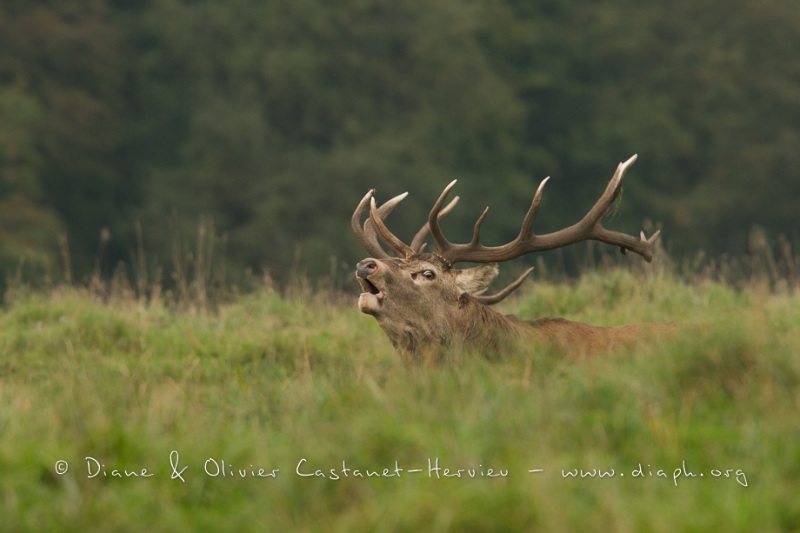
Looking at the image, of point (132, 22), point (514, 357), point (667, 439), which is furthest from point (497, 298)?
point (132, 22)

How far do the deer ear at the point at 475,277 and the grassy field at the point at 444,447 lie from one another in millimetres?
1777

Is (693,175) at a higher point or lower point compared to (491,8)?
lower

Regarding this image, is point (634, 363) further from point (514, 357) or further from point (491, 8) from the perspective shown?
point (491, 8)

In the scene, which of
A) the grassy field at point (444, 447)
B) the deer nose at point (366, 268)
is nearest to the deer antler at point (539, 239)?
the deer nose at point (366, 268)

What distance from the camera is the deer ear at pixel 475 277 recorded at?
9.13m

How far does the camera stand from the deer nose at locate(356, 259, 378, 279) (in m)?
8.59

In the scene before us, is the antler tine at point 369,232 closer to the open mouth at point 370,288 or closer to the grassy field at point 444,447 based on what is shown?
the open mouth at point 370,288

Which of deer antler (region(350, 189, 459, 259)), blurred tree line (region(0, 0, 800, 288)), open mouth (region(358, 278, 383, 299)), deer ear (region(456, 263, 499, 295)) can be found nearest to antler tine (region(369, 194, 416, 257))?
deer antler (region(350, 189, 459, 259))

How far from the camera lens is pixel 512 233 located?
29.6m

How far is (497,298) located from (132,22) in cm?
2392

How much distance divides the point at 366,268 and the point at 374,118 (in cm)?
2356

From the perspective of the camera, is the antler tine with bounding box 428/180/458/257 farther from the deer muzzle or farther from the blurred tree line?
the blurred tree line

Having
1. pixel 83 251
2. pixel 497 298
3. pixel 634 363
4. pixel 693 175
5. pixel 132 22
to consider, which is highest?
pixel 132 22

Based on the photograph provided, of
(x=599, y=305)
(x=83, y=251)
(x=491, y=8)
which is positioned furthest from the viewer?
(x=491, y=8)
